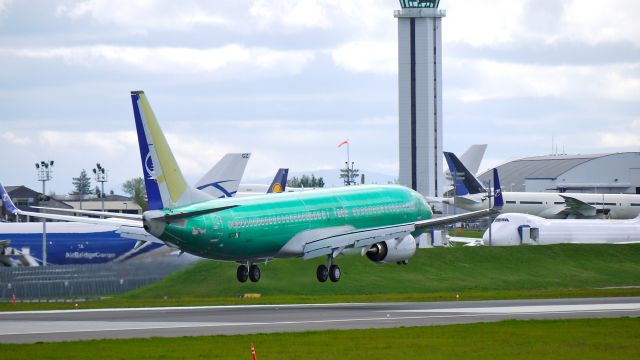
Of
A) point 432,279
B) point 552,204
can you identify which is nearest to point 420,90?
point 552,204

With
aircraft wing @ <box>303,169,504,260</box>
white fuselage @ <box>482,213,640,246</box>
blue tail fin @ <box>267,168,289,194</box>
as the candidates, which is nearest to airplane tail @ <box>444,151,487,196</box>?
white fuselage @ <box>482,213,640,246</box>

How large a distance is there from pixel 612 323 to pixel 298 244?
824 inches

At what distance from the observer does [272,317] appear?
2183 inches

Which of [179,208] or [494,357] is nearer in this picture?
[494,357]

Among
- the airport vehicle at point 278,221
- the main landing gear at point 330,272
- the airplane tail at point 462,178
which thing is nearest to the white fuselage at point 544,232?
the airplane tail at point 462,178

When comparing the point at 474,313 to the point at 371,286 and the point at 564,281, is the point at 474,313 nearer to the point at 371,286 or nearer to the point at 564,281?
the point at 371,286

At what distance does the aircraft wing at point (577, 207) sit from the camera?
159m

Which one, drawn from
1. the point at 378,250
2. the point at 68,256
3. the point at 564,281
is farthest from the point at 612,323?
the point at 68,256

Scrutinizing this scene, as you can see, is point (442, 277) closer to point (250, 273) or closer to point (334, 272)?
point (334, 272)

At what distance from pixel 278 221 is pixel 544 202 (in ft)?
342

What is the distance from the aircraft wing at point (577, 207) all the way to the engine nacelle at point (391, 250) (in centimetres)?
9415

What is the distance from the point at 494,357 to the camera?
37906mm

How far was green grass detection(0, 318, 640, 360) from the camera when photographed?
38.2 m

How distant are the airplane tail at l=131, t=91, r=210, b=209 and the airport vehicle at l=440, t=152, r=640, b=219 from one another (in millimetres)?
98583
